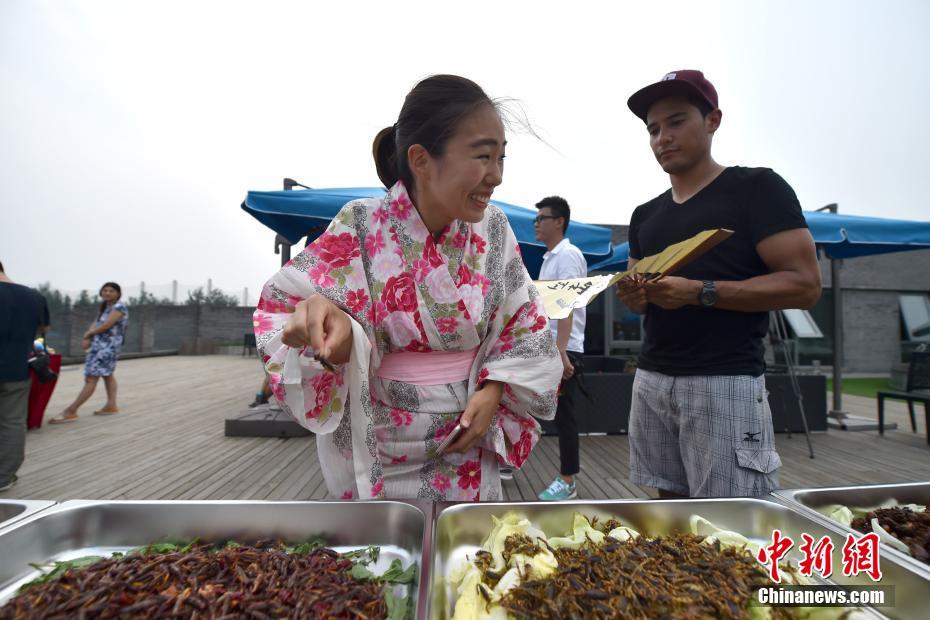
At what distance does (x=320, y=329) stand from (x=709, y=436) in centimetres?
120

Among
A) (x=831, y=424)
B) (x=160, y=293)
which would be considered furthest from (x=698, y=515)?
(x=160, y=293)

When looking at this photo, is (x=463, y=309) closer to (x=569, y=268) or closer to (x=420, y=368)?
(x=420, y=368)

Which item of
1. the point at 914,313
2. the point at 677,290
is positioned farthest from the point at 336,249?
the point at 914,313

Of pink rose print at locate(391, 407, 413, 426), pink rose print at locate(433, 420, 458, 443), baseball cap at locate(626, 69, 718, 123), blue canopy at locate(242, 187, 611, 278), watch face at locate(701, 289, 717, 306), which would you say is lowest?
pink rose print at locate(433, 420, 458, 443)

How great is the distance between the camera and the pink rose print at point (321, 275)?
3.76 ft

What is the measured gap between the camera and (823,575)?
0.85 meters

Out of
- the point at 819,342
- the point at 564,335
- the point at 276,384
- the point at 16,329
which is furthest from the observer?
the point at 819,342

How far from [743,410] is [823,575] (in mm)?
589

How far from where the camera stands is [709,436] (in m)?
1.40

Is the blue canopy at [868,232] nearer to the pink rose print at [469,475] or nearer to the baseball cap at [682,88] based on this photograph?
the baseball cap at [682,88]

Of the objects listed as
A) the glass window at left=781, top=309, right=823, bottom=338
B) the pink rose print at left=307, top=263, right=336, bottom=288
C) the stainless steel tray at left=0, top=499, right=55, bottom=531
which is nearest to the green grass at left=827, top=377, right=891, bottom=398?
the glass window at left=781, top=309, right=823, bottom=338

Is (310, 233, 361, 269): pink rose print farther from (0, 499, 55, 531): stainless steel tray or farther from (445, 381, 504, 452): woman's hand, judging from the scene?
(0, 499, 55, 531): stainless steel tray

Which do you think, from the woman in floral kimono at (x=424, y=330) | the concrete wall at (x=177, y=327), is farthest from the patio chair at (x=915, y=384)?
the concrete wall at (x=177, y=327)

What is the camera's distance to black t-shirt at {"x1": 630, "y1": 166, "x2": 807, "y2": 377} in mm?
1417
